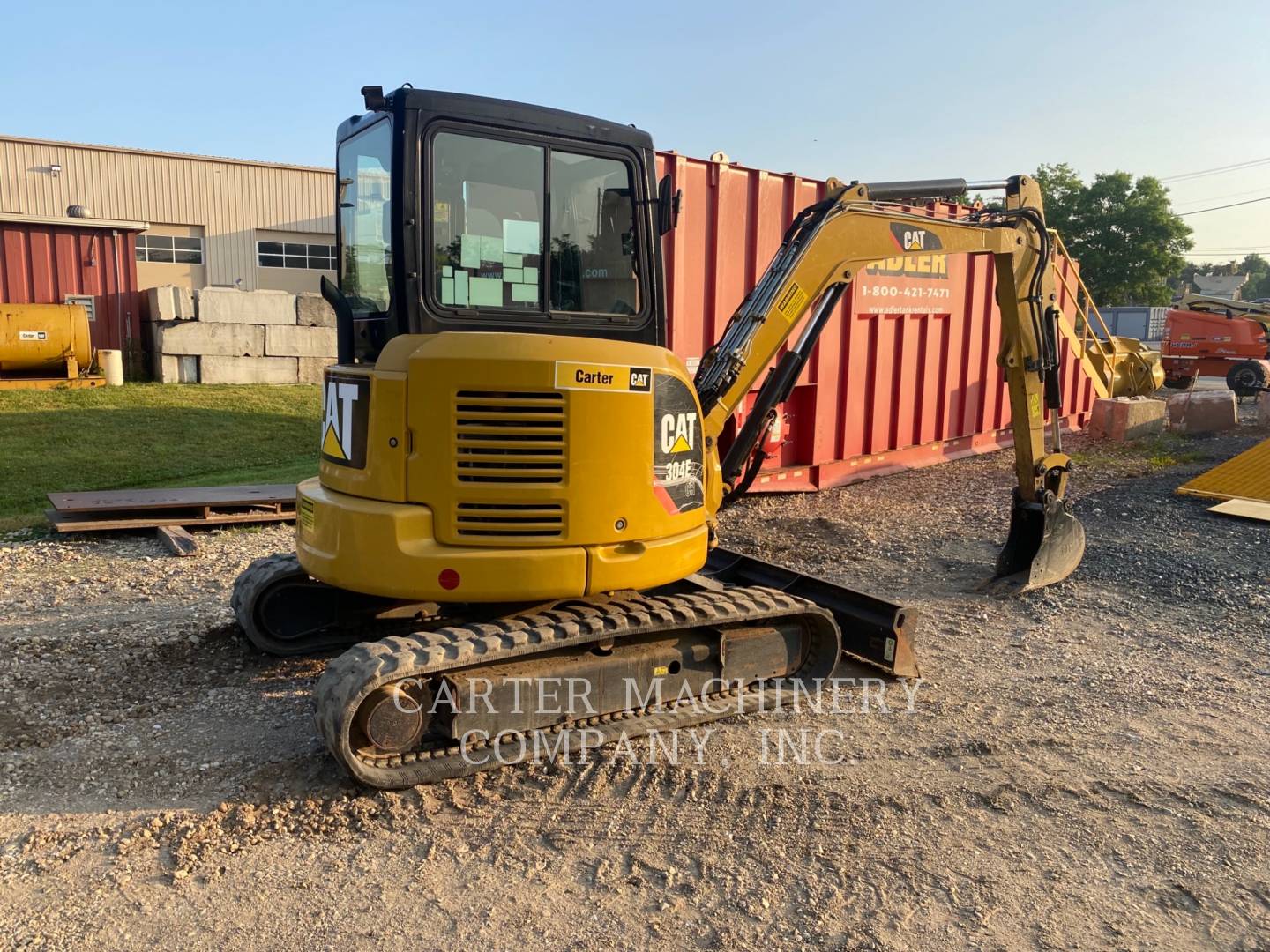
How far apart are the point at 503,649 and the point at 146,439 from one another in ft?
37.4

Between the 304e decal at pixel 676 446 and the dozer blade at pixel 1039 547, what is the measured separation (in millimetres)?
3482

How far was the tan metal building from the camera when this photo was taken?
26234 millimetres

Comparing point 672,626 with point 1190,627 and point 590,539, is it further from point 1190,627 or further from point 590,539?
point 1190,627

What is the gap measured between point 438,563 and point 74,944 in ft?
6.01

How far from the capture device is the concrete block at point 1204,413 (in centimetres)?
1630

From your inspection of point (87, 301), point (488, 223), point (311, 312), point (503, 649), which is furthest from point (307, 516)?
point (87, 301)

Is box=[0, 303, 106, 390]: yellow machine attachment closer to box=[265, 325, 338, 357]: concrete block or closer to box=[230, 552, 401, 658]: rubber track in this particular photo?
box=[265, 325, 338, 357]: concrete block

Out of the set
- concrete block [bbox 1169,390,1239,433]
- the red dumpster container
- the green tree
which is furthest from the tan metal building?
the green tree

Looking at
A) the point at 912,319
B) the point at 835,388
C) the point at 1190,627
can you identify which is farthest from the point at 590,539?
the point at 912,319

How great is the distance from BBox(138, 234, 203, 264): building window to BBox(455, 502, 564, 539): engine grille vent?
26.7m

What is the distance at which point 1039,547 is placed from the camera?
7.08 metres

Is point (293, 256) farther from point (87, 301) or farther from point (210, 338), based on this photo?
point (210, 338)

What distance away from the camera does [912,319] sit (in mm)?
11797

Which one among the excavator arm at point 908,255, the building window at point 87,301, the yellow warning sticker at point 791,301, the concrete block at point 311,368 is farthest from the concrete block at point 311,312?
the yellow warning sticker at point 791,301
